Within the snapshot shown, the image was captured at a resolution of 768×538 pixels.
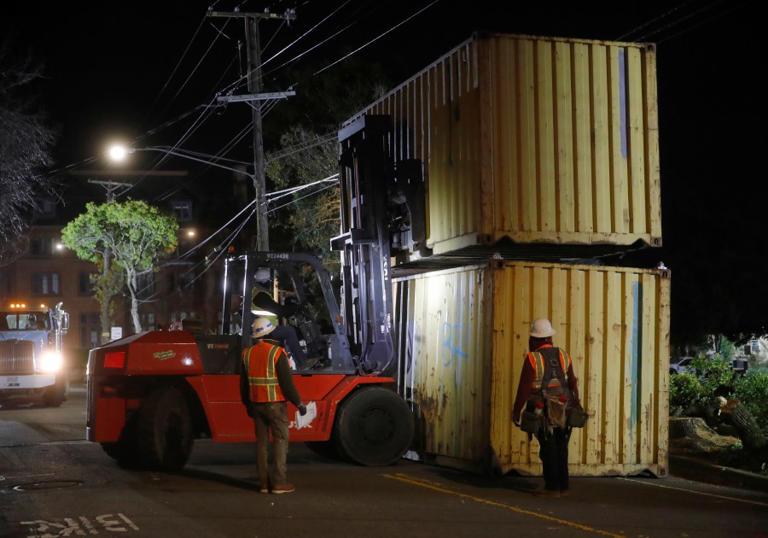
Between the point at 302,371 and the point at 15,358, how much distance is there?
14487mm

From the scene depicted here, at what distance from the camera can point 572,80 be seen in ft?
39.2

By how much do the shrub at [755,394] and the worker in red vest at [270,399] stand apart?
24.3ft

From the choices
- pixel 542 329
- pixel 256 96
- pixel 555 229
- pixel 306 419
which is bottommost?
pixel 306 419

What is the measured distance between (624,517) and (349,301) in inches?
215

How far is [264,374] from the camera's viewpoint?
34.0ft

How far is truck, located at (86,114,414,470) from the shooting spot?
12062 millimetres

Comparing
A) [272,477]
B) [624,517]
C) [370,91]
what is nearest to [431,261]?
[272,477]

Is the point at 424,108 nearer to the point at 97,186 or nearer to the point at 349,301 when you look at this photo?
the point at 349,301

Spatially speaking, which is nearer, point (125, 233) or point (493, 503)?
point (493, 503)

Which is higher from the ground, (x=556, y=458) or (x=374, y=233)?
(x=374, y=233)

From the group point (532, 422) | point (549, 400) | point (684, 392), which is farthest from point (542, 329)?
point (684, 392)

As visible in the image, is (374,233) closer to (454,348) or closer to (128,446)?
(454,348)

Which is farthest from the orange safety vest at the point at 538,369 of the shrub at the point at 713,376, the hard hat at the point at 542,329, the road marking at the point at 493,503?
the shrub at the point at 713,376

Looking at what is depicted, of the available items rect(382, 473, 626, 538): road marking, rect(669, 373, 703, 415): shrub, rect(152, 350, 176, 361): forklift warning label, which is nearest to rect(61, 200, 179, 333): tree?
rect(669, 373, 703, 415): shrub
